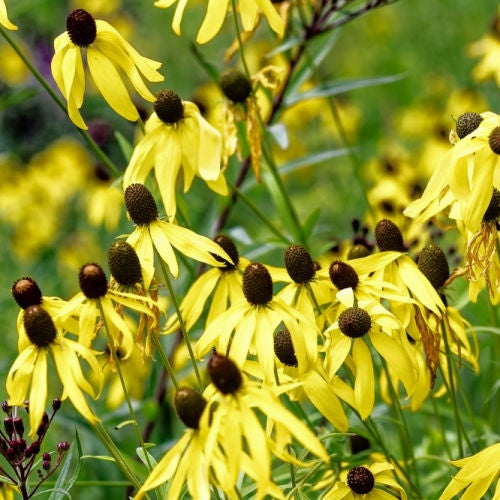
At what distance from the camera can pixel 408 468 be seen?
154 centimetres

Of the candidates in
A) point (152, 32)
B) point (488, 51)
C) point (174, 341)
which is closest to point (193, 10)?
point (152, 32)

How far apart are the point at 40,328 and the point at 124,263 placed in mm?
151

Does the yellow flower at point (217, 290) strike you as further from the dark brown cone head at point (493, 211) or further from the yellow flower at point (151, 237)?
the dark brown cone head at point (493, 211)

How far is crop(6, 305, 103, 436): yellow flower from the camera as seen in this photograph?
1.10m

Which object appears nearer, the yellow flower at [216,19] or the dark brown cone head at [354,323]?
the dark brown cone head at [354,323]

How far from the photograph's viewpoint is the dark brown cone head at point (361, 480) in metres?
1.21

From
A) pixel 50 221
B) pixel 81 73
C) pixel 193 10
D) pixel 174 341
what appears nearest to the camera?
pixel 81 73

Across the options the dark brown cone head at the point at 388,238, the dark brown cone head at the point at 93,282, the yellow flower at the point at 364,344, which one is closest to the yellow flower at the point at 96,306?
the dark brown cone head at the point at 93,282

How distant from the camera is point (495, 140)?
118cm

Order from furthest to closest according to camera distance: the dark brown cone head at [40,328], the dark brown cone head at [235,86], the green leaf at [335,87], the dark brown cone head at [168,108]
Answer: the green leaf at [335,87] < the dark brown cone head at [235,86] < the dark brown cone head at [168,108] < the dark brown cone head at [40,328]

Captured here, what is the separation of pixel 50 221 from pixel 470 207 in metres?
2.98

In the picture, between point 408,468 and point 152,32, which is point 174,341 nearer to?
point 408,468

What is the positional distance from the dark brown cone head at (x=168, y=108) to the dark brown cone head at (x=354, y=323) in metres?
0.49

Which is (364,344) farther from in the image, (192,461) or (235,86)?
(235,86)
